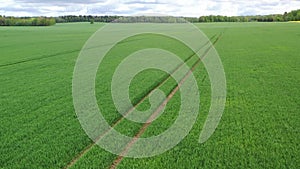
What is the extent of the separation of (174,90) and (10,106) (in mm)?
6687

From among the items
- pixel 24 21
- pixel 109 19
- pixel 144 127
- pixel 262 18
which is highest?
pixel 262 18

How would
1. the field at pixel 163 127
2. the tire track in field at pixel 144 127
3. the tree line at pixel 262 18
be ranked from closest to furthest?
the field at pixel 163 127, the tire track in field at pixel 144 127, the tree line at pixel 262 18

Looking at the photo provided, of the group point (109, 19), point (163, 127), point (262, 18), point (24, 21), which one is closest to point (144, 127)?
point (163, 127)

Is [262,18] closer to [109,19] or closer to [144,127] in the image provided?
[109,19]

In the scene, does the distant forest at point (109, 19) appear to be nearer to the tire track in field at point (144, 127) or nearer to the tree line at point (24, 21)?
the tree line at point (24, 21)

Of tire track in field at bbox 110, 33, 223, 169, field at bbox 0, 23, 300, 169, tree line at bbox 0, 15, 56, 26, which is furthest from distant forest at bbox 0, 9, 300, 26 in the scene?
tire track in field at bbox 110, 33, 223, 169

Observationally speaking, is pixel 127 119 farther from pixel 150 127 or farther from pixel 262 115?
pixel 262 115

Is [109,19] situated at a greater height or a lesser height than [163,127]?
greater

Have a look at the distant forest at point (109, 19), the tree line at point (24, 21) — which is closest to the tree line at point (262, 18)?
the distant forest at point (109, 19)

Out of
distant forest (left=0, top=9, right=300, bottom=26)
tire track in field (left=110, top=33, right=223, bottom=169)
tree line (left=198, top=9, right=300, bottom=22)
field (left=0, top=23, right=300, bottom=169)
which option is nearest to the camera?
field (left=0, top=23, right=300, bottom=169)

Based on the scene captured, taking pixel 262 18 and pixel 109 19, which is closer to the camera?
pixel 109 19

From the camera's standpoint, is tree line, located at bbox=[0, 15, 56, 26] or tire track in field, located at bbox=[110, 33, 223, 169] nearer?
tire track in field, located at bbox=[110, 33, 223, 169]

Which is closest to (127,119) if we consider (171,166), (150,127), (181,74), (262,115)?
(150,127)

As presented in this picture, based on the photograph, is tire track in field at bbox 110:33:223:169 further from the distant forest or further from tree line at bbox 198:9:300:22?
tree line at bbox 198:9:300:22
